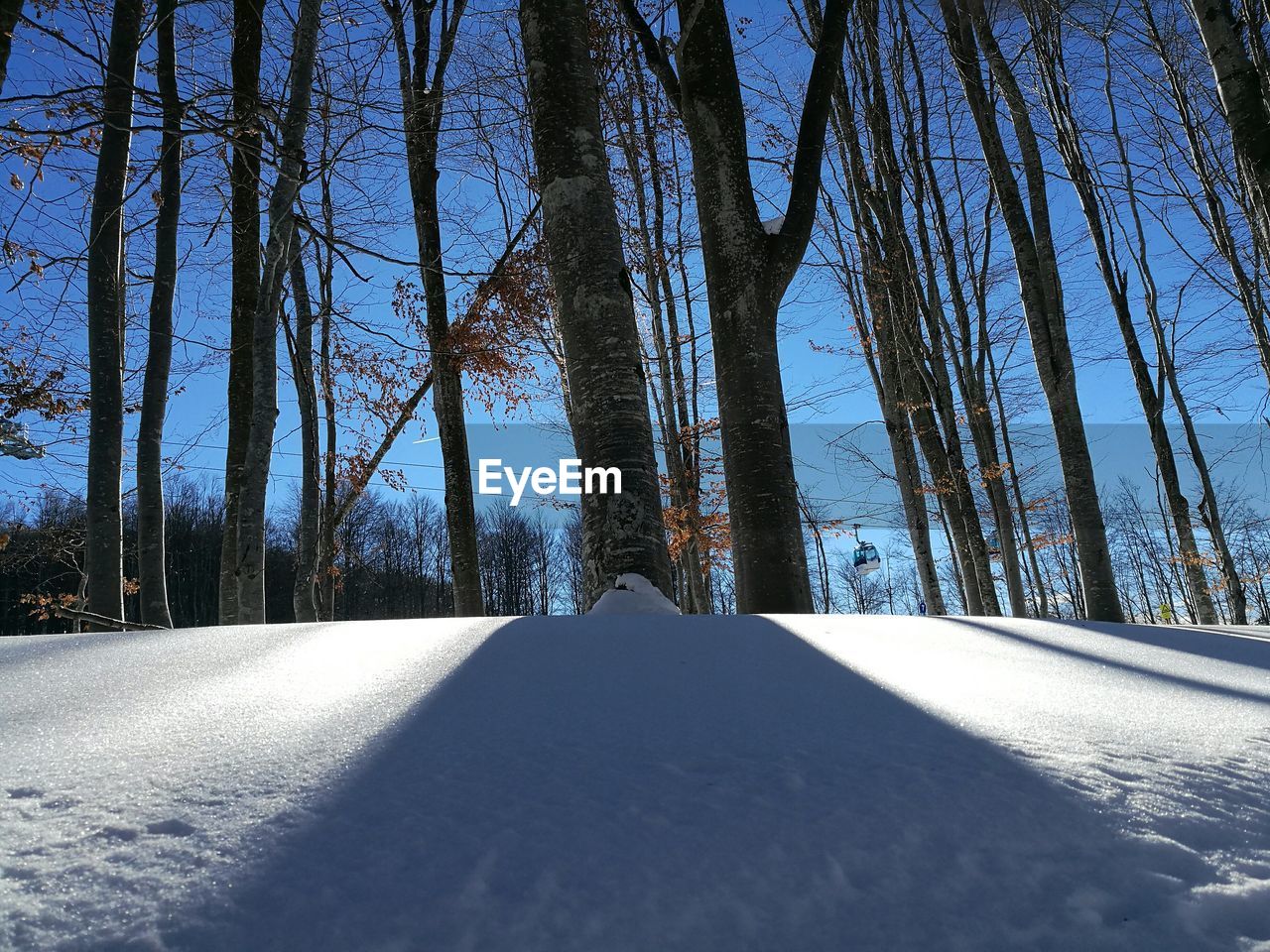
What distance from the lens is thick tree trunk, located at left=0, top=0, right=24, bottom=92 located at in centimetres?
323

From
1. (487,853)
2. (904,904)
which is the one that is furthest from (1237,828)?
(487,853)

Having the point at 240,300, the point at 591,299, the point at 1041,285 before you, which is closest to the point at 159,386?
the point at 240,300

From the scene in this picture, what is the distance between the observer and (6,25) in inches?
129

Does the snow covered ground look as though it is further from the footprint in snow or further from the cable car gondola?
the cable car gondola

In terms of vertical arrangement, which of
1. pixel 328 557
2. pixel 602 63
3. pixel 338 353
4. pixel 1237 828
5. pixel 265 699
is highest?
pixel 602 63

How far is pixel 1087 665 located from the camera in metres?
1.71

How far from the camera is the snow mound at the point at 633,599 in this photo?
2926 millimetres

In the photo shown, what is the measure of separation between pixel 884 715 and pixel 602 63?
28.5ft

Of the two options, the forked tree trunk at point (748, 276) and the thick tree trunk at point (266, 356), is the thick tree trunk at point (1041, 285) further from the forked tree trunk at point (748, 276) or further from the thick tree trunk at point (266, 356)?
the thick tree trunk at point (266, 356)

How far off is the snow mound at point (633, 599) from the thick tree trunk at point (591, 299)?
2.8 inches

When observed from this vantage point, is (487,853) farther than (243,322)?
No

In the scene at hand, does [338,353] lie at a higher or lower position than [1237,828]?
higher

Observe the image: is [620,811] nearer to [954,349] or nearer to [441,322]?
[441,322]

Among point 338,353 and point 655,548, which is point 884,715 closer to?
point 655,548
